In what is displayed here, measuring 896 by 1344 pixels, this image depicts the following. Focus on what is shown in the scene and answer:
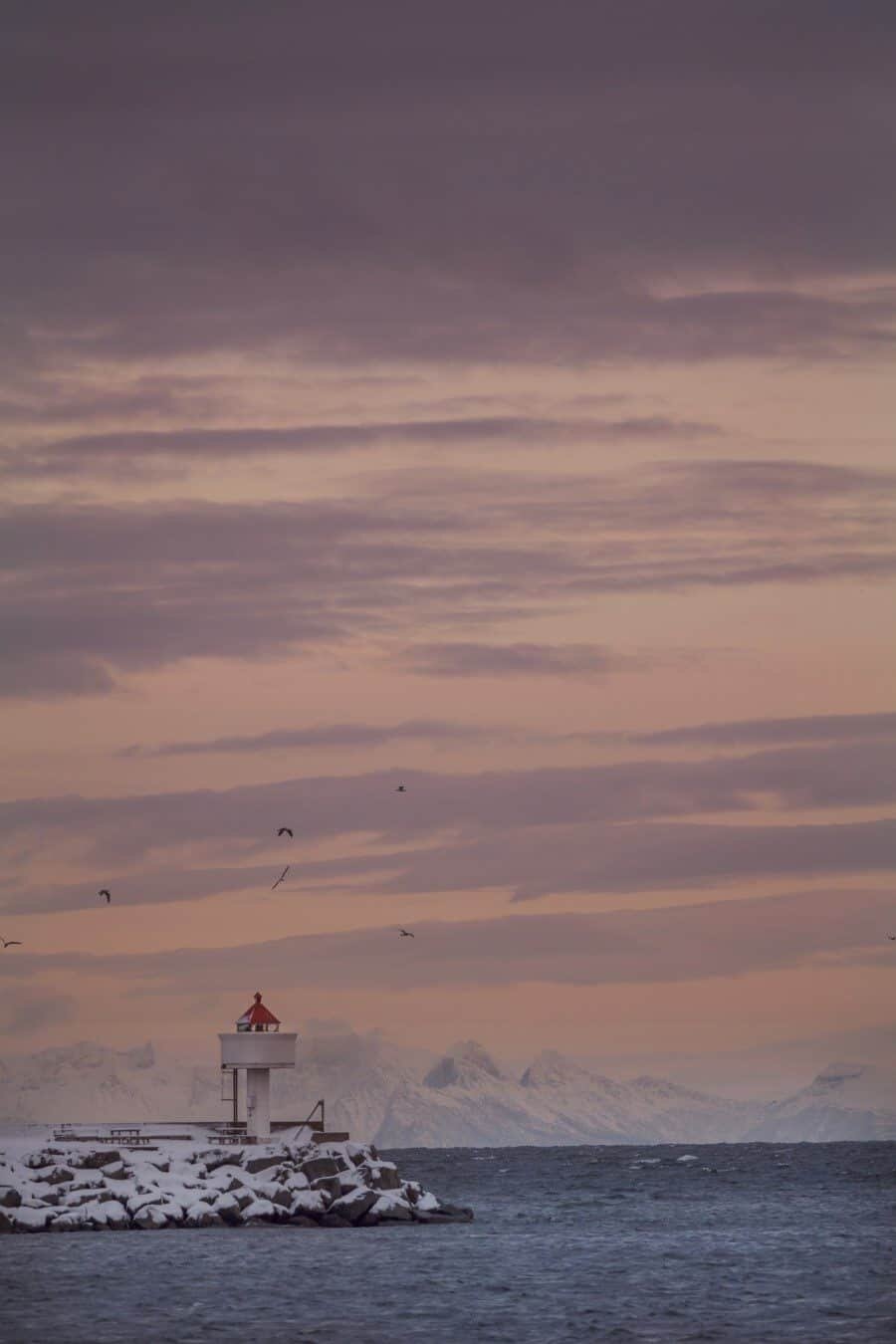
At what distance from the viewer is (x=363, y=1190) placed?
87.8m

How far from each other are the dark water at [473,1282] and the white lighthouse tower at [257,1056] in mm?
9360

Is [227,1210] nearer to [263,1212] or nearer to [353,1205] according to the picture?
[263,1212]

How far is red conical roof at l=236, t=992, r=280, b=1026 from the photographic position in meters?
94.6

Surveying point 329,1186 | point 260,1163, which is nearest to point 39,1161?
point 260,1163

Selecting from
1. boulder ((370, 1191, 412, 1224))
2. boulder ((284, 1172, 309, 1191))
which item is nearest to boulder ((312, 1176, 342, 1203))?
boulder ((284, 1172, 309, 1191))

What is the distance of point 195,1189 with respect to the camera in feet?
281

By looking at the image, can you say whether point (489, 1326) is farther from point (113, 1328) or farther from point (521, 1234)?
point (521, 1234)

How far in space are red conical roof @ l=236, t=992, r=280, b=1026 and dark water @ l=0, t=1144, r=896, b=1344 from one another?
1203cm

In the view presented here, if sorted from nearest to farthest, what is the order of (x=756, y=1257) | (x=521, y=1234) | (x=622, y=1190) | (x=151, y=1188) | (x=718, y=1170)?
(x=756, y=1257), (x=151, y=1188), (x=521, y=1234), (x=622, y=1190), (x=718, y=1170)

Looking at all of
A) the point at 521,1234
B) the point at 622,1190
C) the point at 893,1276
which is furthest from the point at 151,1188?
the point at 622,1190

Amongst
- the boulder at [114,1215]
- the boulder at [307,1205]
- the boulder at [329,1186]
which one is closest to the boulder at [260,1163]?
the boulder at [329,1186]

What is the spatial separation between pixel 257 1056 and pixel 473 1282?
27717 mm

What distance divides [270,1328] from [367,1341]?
3.18 metres

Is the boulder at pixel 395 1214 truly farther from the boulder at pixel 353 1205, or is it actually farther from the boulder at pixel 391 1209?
the boulder at pixel 353 1205
